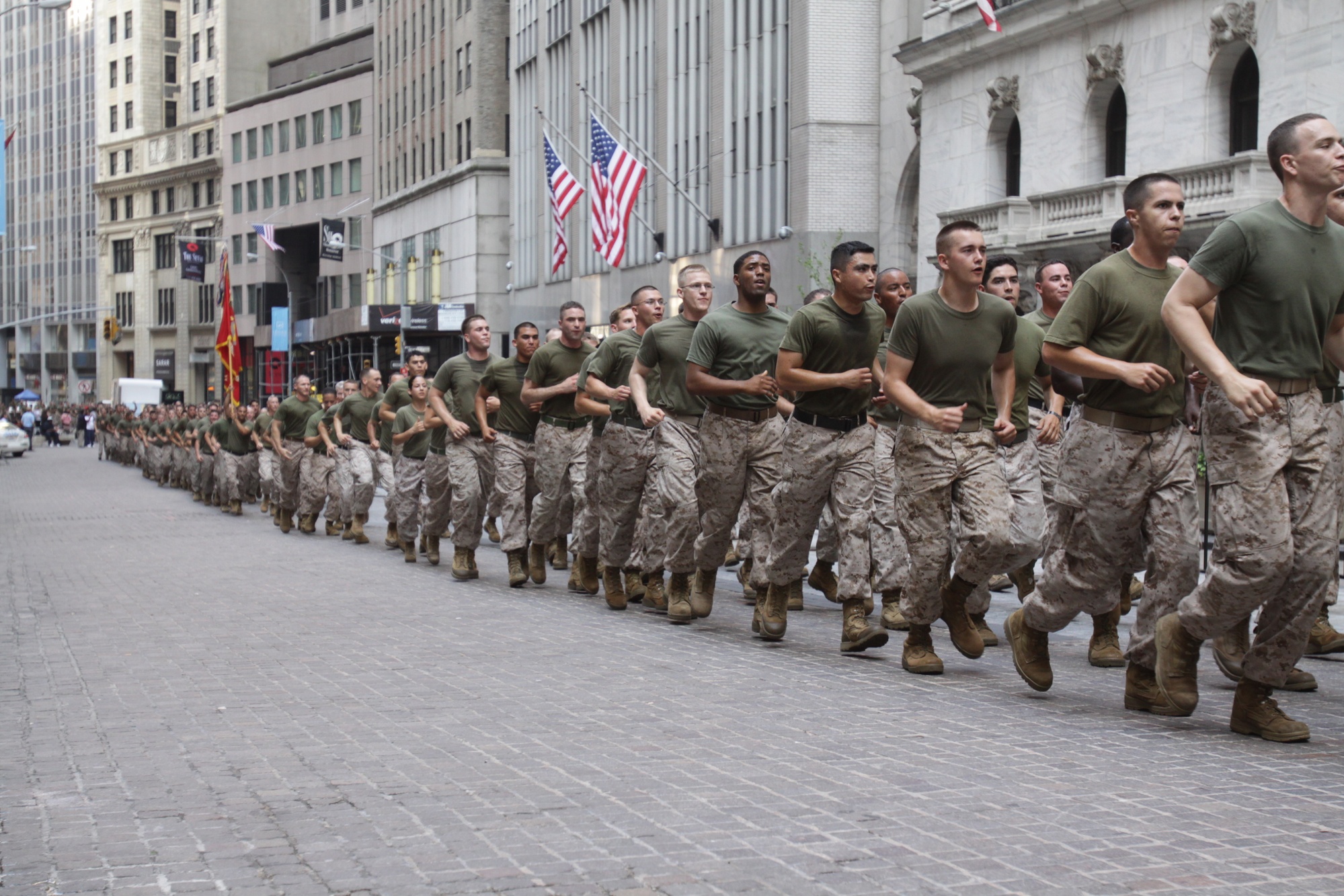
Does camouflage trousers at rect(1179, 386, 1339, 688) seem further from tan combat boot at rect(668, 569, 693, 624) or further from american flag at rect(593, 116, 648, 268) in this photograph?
american flag at rect(593, 116, 648, 268)

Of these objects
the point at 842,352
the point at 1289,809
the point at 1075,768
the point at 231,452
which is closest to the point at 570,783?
the point at 1075,768

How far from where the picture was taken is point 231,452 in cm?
2894

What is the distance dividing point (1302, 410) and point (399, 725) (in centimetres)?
366

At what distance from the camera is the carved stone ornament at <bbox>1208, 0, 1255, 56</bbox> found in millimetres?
25891

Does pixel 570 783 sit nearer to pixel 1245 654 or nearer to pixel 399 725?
pixel 399 725

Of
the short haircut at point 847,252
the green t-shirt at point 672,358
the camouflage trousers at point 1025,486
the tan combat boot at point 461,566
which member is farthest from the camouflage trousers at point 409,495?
the short haircut at point 847,252

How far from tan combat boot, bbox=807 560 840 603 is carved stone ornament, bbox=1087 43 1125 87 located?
1847 cm

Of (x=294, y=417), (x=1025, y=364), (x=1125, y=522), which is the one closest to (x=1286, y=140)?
(x=1125, y=522)

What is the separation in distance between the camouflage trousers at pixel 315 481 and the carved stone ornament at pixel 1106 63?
14.3 m

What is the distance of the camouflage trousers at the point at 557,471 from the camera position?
14.0m

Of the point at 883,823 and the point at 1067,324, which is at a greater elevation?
the point at 1067,324

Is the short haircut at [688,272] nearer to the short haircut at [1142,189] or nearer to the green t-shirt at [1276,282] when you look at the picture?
the short haircut at [1142,189]

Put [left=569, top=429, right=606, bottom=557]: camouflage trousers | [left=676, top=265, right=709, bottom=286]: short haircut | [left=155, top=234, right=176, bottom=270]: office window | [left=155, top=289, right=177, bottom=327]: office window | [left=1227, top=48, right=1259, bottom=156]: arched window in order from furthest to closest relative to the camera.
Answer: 1. [left=155, top=234, right=176, bottom=270]: office window
2. [left=155, top=289, right=177, bottom=327]: office window
3. [left=1227, top=48, right=1259, bottom=156]: arched window
4. [left=569, top=429, right=606, bottom=557]: camouflage trousers
5. [left=676, top=265, right=709, bottom=286]: short haircut

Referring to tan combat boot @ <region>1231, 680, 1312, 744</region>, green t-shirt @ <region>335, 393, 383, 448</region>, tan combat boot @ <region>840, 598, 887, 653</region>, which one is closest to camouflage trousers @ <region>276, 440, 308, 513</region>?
green t-shirt @ <region>335, 393, 383, 448</region>
